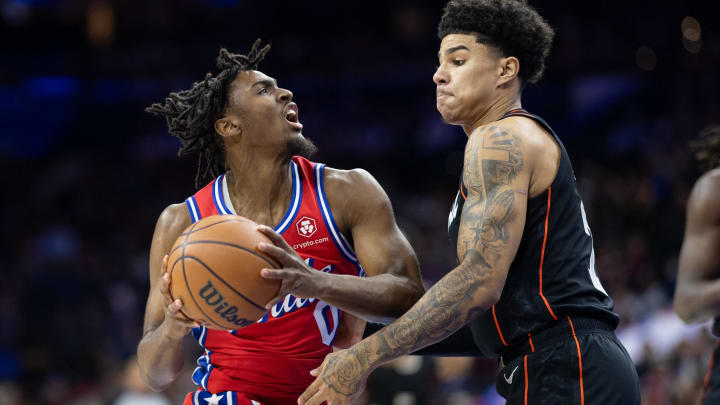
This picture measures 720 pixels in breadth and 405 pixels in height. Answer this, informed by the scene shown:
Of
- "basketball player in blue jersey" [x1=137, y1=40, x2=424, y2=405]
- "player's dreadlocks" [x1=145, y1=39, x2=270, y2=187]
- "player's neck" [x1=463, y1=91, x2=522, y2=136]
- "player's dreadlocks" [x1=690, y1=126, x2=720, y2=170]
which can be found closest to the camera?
"player's neck" [x1=463, y1=91, x2=522, y2=136]

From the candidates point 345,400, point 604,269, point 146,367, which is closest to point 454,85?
point 345,400

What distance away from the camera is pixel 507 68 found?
3172mm

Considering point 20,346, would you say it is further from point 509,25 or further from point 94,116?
point 509,25

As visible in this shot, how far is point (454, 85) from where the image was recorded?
10.3 ft

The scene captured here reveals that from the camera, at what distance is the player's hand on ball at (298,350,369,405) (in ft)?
9.36

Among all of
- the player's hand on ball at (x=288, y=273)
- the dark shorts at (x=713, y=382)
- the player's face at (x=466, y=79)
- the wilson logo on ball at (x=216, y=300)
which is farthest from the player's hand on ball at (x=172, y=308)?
the dark shorts at (x=713, y=382)

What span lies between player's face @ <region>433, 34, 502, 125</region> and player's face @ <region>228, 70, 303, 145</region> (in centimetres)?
80

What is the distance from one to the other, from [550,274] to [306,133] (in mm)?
11669

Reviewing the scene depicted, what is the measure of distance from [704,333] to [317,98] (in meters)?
9.02

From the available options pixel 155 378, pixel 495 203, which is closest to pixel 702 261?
pixel 495 203

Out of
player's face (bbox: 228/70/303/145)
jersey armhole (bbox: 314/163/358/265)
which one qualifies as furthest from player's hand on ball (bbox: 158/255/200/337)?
player's face (bbox: 228/70/303/145)

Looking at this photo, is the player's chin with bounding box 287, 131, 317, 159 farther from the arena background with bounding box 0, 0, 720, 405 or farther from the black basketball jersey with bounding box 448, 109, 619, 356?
the arena background with bounding box 0, 0, 720, 405

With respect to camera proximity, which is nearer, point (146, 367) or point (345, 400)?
point (345, 400)

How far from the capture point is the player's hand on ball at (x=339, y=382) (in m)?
2.85
